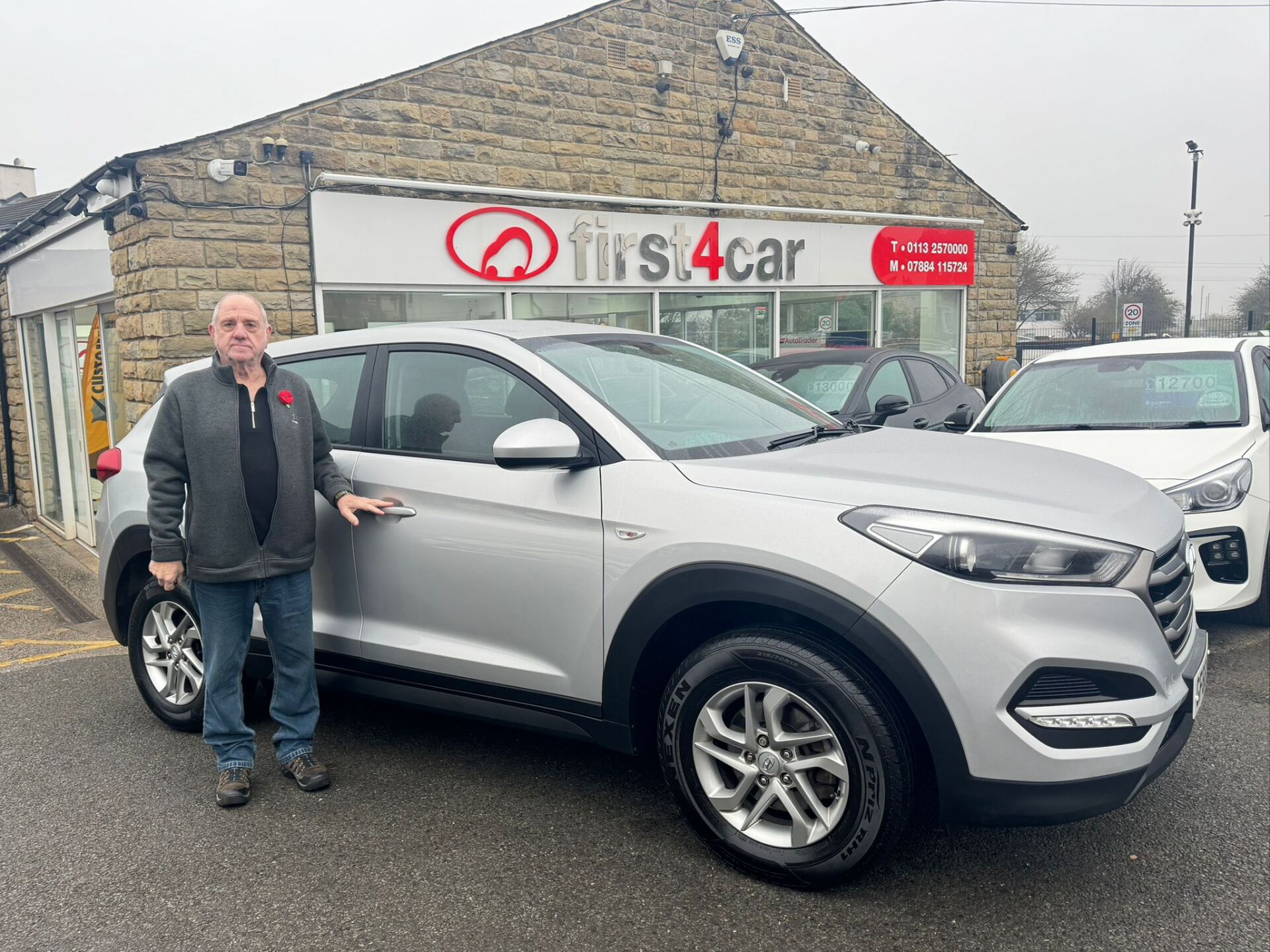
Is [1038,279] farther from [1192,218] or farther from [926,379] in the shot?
[926,379]

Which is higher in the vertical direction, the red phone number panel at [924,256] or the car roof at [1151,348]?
the red phone number panel at [924,256]

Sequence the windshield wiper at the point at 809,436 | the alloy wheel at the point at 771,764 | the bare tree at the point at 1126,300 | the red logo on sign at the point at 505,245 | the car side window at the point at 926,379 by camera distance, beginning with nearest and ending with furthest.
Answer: the alloy wheel at the point at 771,764
the windshield wiper at the point at 809,436
the car side window at the point at 926,379
the red logo on sign at the point at 505,245
the bare tree at the point at 1126,300

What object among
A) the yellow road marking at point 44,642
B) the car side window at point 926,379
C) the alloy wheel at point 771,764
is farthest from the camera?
the car side window at point 926,379

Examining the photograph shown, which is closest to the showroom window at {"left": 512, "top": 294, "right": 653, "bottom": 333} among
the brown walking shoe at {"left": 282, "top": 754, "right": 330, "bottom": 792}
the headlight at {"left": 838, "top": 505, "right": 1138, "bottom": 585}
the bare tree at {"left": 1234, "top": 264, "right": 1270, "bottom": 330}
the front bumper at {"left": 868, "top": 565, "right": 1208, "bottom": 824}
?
the brown walking shoe at {"left": 282, "top": 754, "right": 330, "bottom": 792}

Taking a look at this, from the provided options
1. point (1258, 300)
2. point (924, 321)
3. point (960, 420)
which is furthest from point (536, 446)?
point (1258, 300)

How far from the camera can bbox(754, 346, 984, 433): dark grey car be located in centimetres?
770

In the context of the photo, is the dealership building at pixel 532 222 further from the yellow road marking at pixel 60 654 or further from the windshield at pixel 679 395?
the windshield at pixel 679 395

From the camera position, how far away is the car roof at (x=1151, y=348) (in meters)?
6.12

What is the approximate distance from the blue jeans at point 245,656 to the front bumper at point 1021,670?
210 centimetres

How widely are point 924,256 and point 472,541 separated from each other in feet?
36.4

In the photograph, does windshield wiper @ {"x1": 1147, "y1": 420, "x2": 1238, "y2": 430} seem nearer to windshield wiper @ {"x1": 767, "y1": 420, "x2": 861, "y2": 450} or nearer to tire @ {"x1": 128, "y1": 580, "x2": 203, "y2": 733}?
windshield wiper @ {"x1": 767, "y1": 420, "x2": 861, "y2": 450}

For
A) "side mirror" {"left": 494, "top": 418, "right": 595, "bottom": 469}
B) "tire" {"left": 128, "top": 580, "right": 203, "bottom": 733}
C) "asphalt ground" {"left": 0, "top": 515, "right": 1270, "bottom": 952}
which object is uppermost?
"side mirror" {"left": 494, "top": 418, "right": 595, "bottom": 469}

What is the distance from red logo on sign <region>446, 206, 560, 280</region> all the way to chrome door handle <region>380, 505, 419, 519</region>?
5.99 meters

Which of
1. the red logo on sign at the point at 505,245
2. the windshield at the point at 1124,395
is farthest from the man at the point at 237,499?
the red logo on sign at the point at 505,245
